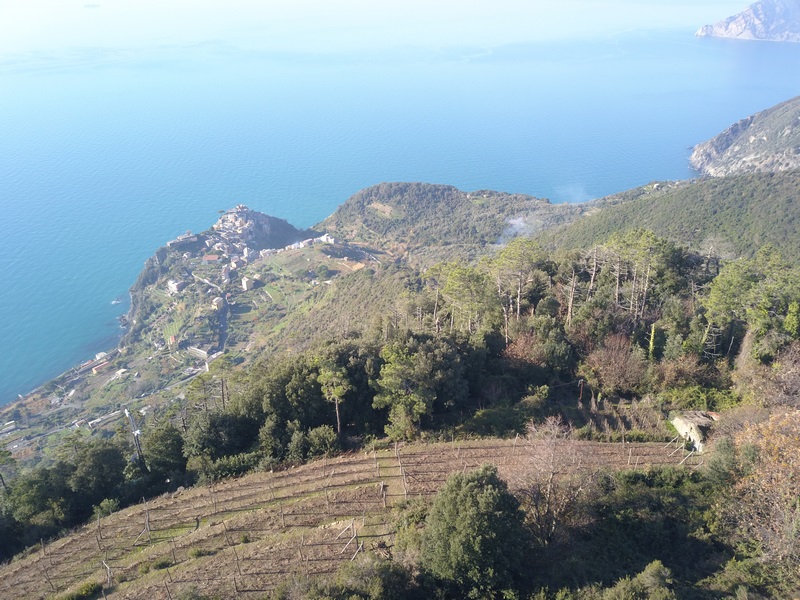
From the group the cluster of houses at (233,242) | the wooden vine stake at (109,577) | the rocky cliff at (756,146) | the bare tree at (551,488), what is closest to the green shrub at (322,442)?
the wooden vine stake at (109,577)

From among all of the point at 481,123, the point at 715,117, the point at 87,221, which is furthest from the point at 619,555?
the point at 715,117

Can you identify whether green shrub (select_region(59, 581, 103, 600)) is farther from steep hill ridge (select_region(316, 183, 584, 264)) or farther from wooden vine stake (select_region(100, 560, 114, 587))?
steep hill ridge (select_region(316, 183, 584, 264))

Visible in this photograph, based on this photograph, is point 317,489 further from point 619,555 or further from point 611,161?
point 611,161

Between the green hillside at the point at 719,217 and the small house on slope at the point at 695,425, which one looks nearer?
the small house on slope at the point at 695,425

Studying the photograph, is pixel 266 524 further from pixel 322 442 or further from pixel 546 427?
pixel 546 427

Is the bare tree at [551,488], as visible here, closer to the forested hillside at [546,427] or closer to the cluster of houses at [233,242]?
the forested hillside at [546,427]

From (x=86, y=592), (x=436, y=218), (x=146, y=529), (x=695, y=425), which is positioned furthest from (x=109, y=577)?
(x=436, y=218)
